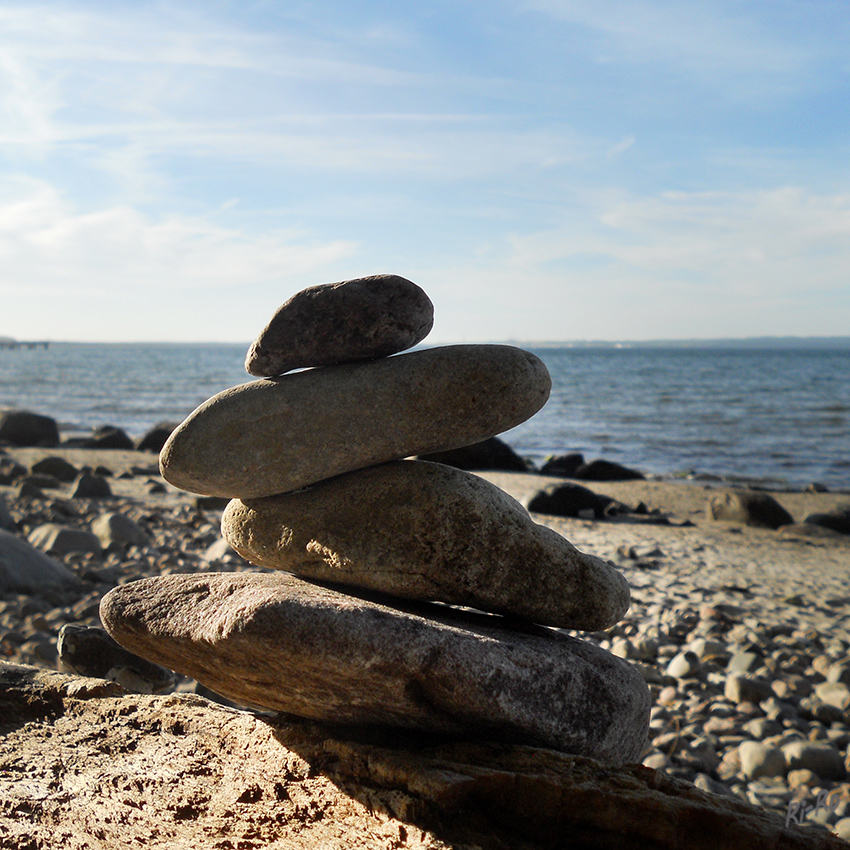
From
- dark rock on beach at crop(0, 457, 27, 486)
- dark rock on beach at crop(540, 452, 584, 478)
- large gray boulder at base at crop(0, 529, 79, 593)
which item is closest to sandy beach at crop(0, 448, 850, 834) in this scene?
large gray boulder at base at crop(0, 529, 79, 593)

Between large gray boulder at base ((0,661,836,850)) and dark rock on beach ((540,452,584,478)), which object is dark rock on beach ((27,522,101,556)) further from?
dark rock on beach ((540,452,584,478))

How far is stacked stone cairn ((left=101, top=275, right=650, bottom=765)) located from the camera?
2.66m

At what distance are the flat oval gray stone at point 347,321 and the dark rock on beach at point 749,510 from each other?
9097 millimetres

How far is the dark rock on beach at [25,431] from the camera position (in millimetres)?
18016

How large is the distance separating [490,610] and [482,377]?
36.7 inches

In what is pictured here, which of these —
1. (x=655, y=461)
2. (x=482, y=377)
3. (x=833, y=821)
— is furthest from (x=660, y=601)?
(x=655, y=461)

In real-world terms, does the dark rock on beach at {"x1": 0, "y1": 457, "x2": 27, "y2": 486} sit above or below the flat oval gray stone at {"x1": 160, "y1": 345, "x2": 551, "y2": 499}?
below

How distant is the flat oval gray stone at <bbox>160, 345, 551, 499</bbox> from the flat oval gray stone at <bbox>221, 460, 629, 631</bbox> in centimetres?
13

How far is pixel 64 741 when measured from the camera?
291 cm
